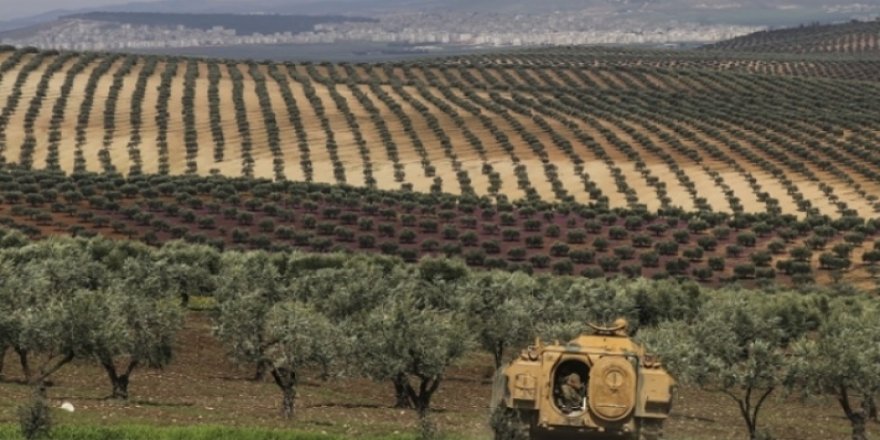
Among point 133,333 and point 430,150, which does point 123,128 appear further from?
point 133,333

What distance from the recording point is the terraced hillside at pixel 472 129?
105750 mm

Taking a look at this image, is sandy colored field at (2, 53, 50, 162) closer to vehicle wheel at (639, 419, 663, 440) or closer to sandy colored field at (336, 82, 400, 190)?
sandy colored field at (336, 82, 400, 190)

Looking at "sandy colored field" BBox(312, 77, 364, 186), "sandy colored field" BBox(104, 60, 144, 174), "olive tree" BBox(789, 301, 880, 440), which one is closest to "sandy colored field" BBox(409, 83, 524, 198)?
"sandy colored field" BBox(312, 77, 364, 186)

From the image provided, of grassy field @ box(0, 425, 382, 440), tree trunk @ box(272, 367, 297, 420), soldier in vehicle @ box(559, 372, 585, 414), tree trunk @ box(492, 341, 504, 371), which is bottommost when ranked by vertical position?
tree trunk @ box(492, 341, 504, 371)

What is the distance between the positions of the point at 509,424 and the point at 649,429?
2.25m

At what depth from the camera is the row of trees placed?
35.4m

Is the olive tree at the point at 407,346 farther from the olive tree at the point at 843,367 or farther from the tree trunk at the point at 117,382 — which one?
the olive tree at the point at 843,367

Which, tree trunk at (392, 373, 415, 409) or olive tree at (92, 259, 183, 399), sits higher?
olive tree at (92, 259, 183, 399)

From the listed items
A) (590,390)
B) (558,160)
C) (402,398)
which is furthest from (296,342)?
(558,160)

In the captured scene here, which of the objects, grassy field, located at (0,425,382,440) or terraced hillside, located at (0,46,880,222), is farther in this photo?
terraced hillside, located at (0,46,880,222)

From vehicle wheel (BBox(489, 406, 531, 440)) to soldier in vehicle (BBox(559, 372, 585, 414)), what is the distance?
694mm

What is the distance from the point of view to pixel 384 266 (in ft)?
190

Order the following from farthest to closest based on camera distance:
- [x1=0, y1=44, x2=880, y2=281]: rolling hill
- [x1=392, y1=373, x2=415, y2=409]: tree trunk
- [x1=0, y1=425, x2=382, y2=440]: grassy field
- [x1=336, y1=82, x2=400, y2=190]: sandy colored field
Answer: [x1=336, y1=82, x2=400, y2=190]: sandy colored field, [x1=0, y1=44, x2=880, y2=281]: rolling hill, [x1=392, y1=373, x2=415, y2=409]: tree trunk, [x1=0, y1=425, x2=382, y2=440]: grassy field

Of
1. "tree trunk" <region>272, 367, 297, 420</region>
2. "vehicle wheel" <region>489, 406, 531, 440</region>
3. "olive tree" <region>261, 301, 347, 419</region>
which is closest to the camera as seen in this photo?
"vehicle wheel" <region>489, 406, 531, 440</region>
